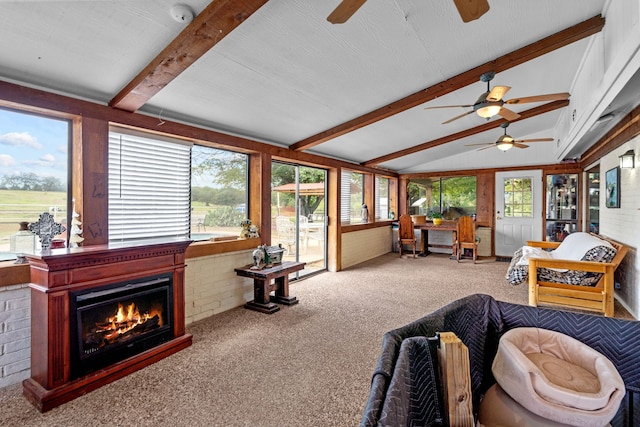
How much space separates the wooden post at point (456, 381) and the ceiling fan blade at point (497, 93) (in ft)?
9.32

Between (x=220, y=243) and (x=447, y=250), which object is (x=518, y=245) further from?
(x=220, y=243)

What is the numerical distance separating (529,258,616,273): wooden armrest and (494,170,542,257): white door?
163 inches

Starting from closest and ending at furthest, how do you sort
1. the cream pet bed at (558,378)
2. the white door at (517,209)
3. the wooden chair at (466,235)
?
1. the cream pet bed at (558,378)
2. the wooden chair at (466,235)
3. the white door at (517,209)

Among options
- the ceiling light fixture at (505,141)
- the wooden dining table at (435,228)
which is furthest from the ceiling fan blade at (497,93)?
the wooden dining table at (435,228)

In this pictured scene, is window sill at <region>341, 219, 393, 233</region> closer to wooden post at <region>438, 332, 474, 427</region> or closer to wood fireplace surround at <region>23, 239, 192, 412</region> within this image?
wood fireplace surround at <region>23, 239, 192, 412</region>

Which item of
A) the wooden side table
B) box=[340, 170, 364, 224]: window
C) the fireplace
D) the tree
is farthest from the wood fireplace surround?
box=[340, 170, 364, 224]: window

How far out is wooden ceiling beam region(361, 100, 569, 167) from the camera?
5118 millimetres

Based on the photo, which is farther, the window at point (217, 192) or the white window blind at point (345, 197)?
the white window blind at point (345, 197)

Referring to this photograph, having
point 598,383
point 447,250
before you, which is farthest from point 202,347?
point 447,250

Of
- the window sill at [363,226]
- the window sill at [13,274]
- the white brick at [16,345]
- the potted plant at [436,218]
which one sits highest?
the potted plant at [436,218]

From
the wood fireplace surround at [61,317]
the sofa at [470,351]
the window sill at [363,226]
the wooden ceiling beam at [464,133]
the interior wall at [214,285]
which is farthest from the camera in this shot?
the window sill at [363,226]

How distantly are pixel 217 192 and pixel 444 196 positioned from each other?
6347mm

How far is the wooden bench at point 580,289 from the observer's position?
3352mm

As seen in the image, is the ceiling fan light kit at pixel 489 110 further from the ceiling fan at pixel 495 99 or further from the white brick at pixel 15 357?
the white brick at pixel 15 357
